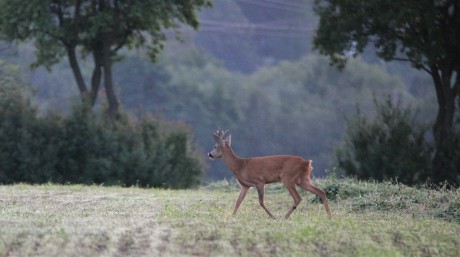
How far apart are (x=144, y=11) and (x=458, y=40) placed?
1037 cm

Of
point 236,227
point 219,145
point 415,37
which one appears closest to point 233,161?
point 219,145

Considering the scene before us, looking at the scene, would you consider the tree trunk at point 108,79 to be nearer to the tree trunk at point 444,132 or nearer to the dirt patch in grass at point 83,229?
the tree trunk at point 444,132

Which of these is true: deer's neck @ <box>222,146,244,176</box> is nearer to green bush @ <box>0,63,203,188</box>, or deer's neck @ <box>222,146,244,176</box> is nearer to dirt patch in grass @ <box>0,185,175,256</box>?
dirt patch in grass @ <box>0,185,175,256</box>

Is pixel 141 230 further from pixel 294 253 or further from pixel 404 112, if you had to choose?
pixel 404 112

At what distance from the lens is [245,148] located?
7006 centimetres

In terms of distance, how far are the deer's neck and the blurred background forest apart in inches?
1928

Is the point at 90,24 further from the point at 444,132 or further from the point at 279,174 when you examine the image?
the point at 279,174

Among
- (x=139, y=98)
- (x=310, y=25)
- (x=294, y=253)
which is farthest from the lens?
(x=310, y=25)

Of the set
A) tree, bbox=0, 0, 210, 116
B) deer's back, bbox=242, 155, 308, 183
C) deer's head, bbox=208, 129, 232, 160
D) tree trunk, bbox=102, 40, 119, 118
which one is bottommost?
deer's back, bbox=242, 155, 308, 183

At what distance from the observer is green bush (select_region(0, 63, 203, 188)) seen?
30.4 meters

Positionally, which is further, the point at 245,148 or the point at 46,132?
the point at 245,148

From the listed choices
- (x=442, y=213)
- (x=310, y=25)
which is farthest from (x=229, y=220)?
(x=310, y=25)

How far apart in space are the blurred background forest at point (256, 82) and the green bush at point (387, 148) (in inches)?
1325

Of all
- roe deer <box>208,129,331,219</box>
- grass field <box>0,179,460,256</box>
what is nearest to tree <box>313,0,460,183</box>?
grass field <box>0,179,460,256</box>
